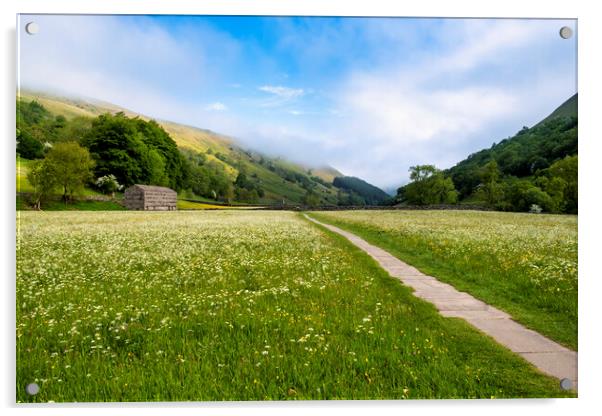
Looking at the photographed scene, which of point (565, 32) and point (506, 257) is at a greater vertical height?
point (565, 32)

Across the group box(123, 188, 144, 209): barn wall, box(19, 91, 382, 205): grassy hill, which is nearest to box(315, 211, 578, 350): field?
box(19, 91, 382, 205): grassy hill

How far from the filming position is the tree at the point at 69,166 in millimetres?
8453

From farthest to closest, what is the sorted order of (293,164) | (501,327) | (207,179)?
(207,179), (293,164), (501,327)

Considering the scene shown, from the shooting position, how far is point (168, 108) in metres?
8.68

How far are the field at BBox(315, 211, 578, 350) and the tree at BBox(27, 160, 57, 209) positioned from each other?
8.23 meters

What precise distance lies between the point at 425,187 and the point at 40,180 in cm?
876

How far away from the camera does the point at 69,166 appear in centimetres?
878

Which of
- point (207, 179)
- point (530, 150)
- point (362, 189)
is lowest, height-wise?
point (362, 189)

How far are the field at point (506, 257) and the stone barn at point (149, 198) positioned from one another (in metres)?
5.60

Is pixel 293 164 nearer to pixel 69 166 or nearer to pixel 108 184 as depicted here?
pixel 108 184

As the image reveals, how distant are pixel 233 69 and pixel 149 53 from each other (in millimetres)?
1814

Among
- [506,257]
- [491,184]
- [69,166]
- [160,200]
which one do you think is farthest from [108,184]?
[506,257]

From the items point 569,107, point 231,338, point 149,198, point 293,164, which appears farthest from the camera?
point 149,198

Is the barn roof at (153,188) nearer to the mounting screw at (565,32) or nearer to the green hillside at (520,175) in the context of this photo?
the green hillside at (520,175)
